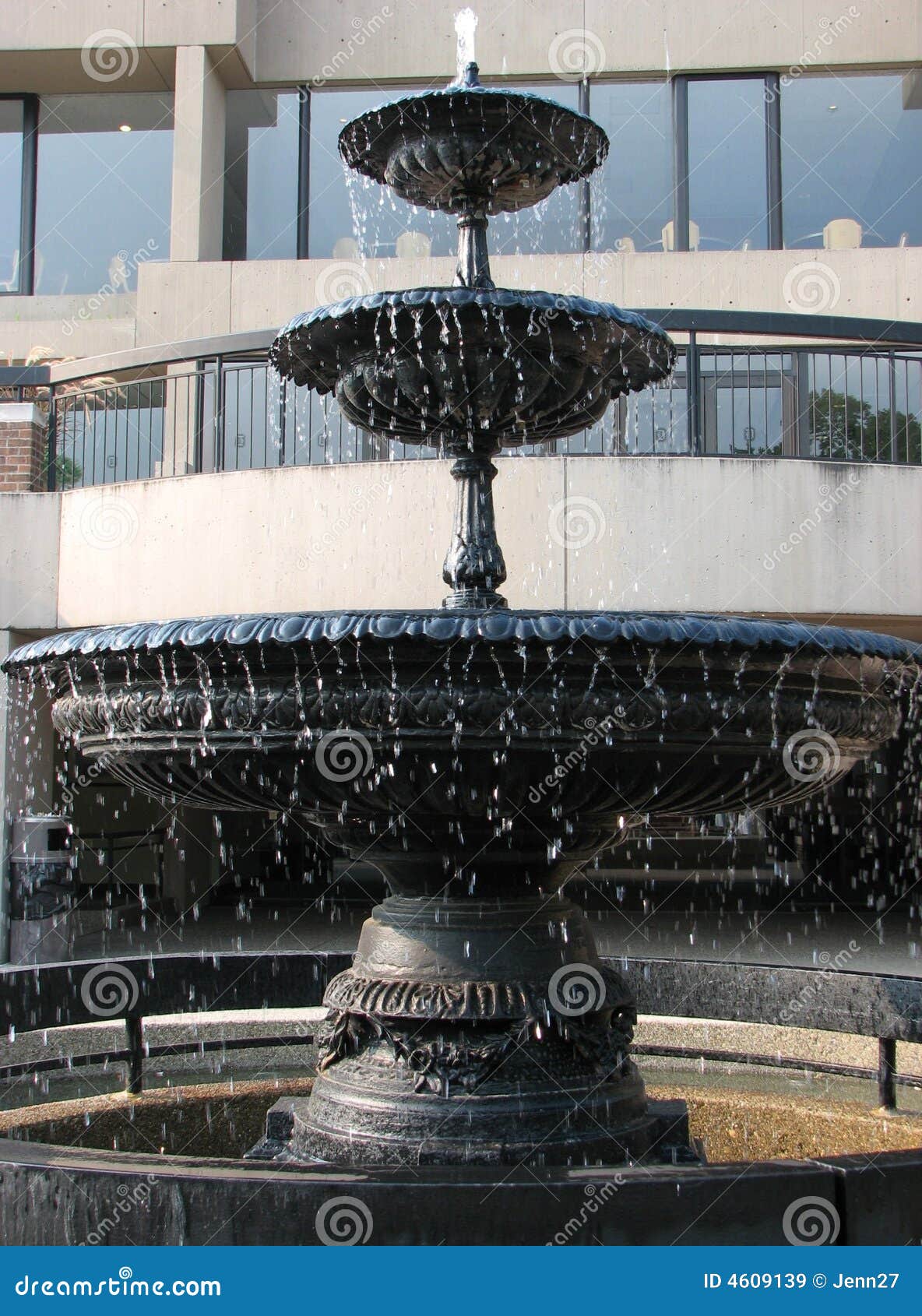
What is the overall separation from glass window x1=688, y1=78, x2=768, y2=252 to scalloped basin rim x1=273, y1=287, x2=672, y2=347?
14807 mm

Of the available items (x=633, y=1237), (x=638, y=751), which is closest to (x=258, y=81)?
(x=638, y=751)

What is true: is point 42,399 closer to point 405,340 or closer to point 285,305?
point 285,305

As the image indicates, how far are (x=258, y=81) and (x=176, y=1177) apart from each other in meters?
18.2

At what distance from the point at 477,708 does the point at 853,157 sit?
17.5 m

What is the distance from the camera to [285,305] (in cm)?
1598

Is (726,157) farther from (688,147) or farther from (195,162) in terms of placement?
(195,162)

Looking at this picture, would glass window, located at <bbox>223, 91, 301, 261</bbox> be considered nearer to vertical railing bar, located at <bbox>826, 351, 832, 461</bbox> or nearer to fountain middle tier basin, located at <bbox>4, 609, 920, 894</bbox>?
vertical railing bar, located at <bbox>826, 351, 832, 461</bbox>

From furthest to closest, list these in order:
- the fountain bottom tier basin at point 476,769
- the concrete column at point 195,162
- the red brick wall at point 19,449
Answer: the concrete column at point 195,162
the red brick wall at point 19,449
the fountain bottom tier basin at point 476,769

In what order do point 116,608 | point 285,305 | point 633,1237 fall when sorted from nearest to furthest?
point 633,1237 < point 116,608 < point 285,305

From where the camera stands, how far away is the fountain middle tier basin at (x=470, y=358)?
3854 millimetres

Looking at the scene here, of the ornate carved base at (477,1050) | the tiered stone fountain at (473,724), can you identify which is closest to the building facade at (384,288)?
the tiered stone fountain at (473,724)

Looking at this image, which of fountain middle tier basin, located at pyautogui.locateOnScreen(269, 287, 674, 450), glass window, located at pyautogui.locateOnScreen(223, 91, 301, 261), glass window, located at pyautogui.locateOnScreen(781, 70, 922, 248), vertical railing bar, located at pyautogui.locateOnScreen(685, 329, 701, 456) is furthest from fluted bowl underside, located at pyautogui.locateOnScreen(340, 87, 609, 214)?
glass window, located at pyautogui.locateOnScreen(223, 91, 301, 261)

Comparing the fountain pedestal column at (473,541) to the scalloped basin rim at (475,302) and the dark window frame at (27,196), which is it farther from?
the dark window frame at (27,196)

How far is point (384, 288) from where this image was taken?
15.8 metres
